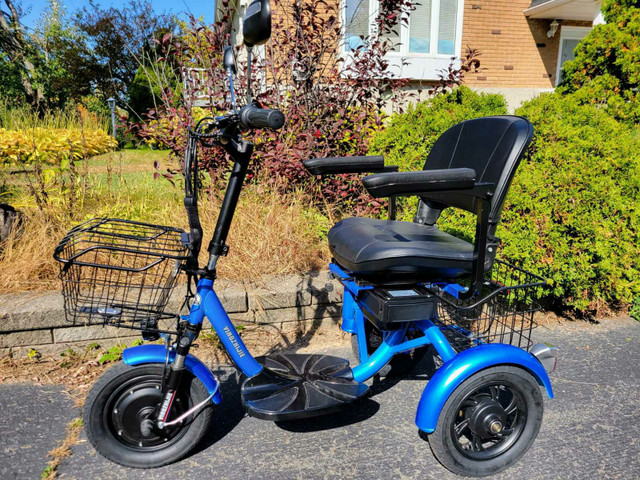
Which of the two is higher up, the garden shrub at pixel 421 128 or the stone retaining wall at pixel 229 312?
the garden shrub at pixel 421 128

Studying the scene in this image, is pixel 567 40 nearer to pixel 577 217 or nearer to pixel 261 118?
pixel 577 217

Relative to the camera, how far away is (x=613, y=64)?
18.7ft

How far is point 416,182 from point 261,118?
Result: 2.06 ft

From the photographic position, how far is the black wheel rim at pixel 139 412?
6.80 ft

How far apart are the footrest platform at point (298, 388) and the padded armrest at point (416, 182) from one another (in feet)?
3.35

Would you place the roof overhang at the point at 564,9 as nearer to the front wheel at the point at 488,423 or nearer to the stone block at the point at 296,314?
the stone block at the point at 296,314

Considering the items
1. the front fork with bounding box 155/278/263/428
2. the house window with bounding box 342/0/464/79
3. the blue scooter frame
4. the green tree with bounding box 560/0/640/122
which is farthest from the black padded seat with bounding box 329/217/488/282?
the house window with bounding box 342/0/464/79

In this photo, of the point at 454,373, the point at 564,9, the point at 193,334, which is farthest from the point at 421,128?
the point at 564,9

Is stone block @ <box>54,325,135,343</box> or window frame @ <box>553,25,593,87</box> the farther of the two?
window frame @ <box>553,25,593,87</box>

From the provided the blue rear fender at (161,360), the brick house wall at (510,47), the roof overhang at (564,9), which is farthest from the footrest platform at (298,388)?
the roof overhang at (564,9)

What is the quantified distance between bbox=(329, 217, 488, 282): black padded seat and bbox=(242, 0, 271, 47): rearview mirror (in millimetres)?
957

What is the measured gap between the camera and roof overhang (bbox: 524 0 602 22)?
10.8 m

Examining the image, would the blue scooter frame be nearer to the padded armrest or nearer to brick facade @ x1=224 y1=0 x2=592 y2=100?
the padded armrest

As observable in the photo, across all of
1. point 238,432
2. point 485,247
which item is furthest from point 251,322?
point 485,247
